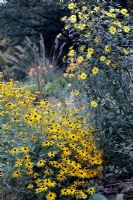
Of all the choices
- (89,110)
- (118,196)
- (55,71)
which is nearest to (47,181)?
(118,196)

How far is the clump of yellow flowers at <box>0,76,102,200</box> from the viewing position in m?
3.78

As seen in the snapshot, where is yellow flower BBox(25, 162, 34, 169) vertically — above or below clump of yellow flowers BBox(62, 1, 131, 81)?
below

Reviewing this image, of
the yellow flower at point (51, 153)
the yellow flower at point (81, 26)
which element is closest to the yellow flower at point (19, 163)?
the yellow flower at point (51, 153)

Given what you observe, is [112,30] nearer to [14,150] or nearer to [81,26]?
[81,26]

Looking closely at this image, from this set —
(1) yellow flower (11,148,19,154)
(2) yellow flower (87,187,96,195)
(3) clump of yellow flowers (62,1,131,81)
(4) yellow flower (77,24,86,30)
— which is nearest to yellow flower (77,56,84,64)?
(3) clump of yellow flowers (62,1,131,81)

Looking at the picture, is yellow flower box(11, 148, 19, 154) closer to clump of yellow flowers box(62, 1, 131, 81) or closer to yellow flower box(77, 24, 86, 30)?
clump of yellow flowers box(62, 1, 131, 81)

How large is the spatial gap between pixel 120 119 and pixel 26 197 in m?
1.07

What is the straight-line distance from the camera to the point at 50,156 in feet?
12.5

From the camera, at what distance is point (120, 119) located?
421 cm

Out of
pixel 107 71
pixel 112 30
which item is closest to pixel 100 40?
pixel 112 30

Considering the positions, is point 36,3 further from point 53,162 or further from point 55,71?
point 53,162

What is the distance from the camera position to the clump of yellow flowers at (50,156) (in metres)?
3.78

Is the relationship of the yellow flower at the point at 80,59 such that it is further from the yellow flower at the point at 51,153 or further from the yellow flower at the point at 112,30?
the yellow flower at the point at 51,153

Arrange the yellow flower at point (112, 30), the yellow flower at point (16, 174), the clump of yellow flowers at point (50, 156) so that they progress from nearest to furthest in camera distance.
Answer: the yellow flower at point (16, 174), the clump of yellow flowers at point (50, 156), the yellow flower at point (112, 30)
